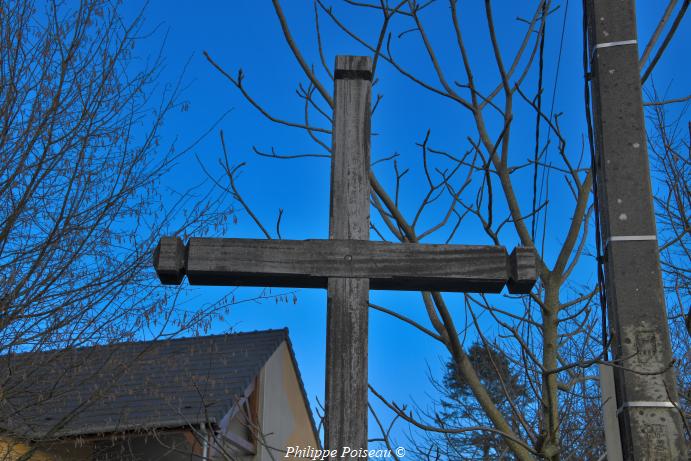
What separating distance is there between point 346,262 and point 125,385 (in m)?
8.84

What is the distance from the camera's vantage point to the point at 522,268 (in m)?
2.53

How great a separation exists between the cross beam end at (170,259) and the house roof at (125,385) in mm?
395

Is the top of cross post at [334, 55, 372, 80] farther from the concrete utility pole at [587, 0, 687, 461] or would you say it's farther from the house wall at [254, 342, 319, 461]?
the house wall at [254, 342, 319, 461]

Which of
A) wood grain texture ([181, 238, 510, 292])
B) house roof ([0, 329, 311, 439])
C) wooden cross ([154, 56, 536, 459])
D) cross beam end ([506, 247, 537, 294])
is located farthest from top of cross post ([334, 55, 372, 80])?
house roof ([0, 329, 311, 439])

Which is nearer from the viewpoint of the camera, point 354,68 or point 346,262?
point 346,262

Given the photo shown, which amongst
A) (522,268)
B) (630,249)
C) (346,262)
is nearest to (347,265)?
(346,262)

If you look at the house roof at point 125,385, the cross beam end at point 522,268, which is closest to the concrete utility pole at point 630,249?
the cross beam end at point 522,268

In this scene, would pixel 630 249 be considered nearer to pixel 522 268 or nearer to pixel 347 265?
pixel 522 268

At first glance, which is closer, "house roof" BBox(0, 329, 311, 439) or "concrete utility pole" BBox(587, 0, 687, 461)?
"concrete utility pole" BBox(587, 0, 687, 461)

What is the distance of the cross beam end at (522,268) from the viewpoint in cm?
252

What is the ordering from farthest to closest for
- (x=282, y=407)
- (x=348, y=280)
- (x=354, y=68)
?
(x=282, y=407), (x=354, y=68), (x=348, y=280)

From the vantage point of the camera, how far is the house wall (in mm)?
12844

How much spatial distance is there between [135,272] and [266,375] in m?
6.77

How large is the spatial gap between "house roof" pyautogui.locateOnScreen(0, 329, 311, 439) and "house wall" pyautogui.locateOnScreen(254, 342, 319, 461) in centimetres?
42
